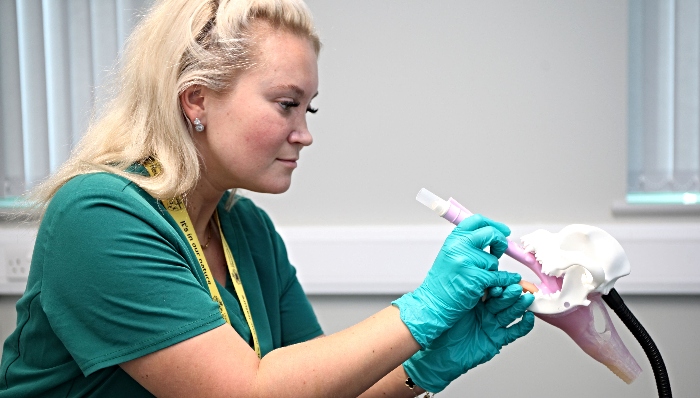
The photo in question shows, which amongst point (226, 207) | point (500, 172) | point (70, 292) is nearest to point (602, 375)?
point (500, 172)

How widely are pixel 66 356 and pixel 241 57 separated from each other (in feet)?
1.95

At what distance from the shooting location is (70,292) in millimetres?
981

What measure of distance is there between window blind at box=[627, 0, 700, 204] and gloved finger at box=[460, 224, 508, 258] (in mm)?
981

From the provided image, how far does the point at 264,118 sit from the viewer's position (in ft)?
3.77

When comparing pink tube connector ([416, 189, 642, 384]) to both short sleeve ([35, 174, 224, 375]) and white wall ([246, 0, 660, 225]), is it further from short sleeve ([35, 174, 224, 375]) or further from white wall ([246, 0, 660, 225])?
white wall ([246, 0, 660, 225])

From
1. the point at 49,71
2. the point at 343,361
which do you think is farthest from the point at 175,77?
the point at 49,71

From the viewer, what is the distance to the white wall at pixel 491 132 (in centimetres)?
184

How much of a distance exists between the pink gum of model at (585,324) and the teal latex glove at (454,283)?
4 cm

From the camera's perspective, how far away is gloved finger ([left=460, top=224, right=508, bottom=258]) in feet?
3.47

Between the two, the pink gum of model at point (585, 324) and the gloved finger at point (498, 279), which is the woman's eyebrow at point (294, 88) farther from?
the gloved finger at point (498, 279)

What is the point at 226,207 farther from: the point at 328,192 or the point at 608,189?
the point at 608,189

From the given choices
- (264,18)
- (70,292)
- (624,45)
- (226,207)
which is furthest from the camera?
(624,45)

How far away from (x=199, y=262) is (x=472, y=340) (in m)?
0.51

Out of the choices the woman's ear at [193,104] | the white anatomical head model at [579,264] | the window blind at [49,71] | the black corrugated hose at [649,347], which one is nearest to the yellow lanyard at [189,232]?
the woman's ear at [193,104]
